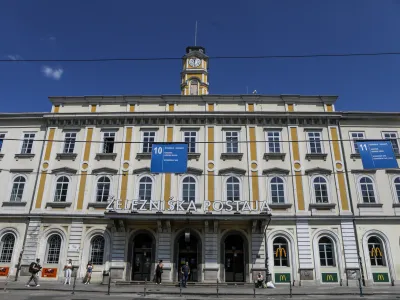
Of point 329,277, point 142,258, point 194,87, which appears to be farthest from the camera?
point 194,87

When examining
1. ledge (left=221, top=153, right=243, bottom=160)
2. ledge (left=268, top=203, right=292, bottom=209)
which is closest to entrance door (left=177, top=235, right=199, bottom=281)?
ledge (left=268, top=203, right=292, bottom=209)

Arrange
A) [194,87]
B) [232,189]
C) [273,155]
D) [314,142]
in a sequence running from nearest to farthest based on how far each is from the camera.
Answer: [232,189], [273,155], [314,142], [194,87]

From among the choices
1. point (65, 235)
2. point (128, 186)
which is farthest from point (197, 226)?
point (65, 235)

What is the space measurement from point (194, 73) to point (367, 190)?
21034 mm

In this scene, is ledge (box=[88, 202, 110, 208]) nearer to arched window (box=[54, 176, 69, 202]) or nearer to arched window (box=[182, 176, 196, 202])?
arched window (box=[54, 176, 69, 202])

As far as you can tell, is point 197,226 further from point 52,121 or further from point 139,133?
point 52,121

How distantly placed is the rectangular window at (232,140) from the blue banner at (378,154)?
361 inches

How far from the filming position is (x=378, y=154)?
20.0 meters

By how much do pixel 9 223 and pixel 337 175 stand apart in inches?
982

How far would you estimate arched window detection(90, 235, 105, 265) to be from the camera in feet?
77.5

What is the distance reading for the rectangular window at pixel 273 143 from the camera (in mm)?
26258

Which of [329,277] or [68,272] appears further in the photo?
[329,277]

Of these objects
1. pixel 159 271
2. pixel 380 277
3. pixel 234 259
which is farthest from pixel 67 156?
pixel 380 277

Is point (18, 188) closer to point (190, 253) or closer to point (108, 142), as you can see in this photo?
point (108, 142)
